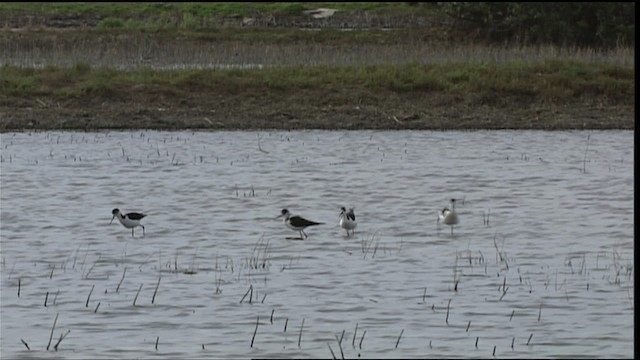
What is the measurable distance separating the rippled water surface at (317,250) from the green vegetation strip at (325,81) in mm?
2981

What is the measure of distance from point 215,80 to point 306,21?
26.3 meters

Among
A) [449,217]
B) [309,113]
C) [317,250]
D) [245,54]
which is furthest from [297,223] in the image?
[245,54]

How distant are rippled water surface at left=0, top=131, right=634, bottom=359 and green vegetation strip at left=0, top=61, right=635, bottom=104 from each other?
298 centimetres

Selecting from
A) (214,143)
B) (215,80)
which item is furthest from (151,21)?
(214,143)

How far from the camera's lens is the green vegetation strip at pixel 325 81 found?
2570 centimetres

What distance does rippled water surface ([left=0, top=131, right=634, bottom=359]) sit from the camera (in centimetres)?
950

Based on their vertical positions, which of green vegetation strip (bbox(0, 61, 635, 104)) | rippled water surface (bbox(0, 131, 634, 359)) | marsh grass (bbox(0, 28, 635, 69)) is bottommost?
marsh grass (bbox(0, 28, 635, 69))

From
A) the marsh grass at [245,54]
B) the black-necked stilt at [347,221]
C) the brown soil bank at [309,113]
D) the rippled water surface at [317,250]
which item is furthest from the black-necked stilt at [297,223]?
the marsh grass at [245,54]

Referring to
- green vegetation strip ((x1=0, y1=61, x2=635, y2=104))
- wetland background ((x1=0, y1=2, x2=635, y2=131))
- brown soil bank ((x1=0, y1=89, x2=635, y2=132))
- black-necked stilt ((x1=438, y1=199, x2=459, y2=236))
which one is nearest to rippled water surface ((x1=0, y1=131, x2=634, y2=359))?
black-necked stilt ((x1=438, y1=199, x2=459, y2=236))

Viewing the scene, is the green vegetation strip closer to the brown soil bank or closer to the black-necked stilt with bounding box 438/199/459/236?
the brown soil bank

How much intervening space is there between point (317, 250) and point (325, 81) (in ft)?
43.7

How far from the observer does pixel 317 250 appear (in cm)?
1317

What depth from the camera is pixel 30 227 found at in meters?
14.6

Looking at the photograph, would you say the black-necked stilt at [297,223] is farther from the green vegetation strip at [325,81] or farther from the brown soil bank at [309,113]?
the green vegetation strip at [325,81]
